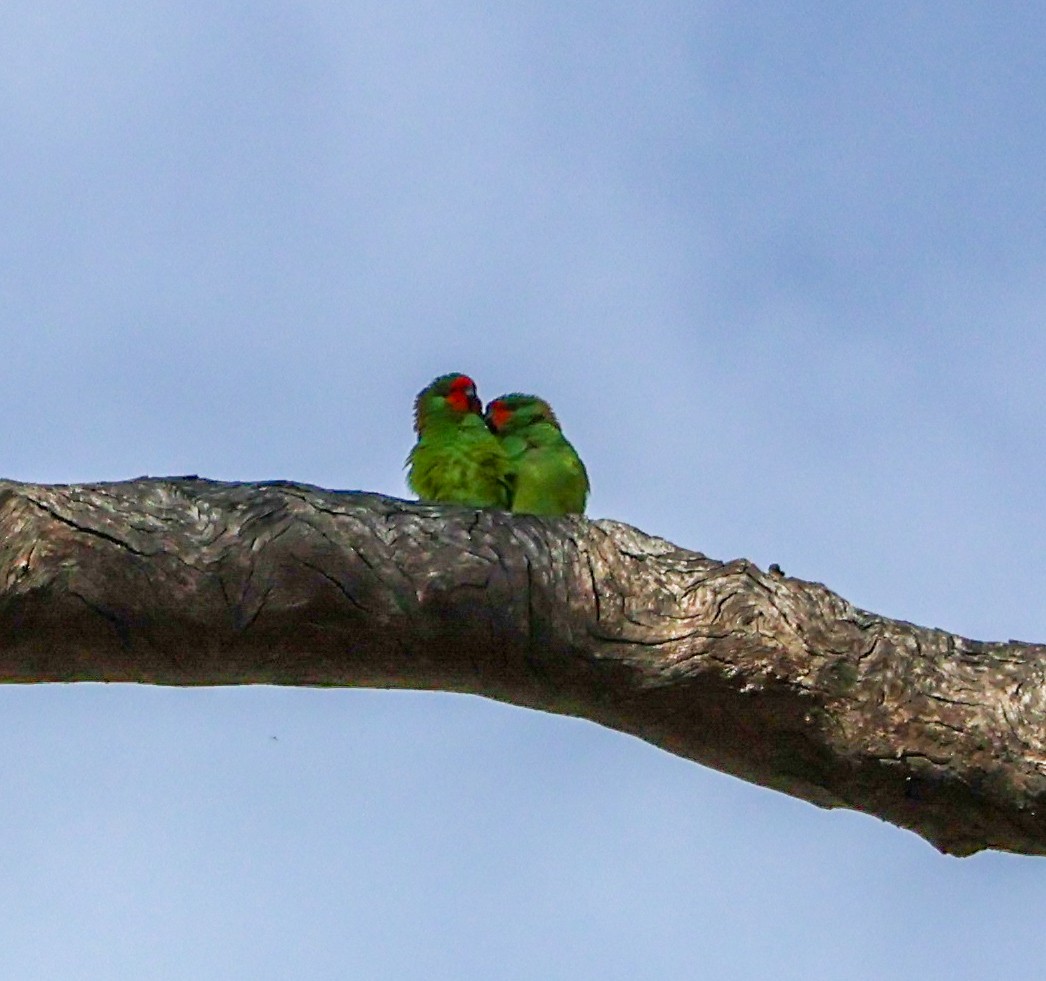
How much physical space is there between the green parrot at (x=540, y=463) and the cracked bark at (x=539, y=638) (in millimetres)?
2220

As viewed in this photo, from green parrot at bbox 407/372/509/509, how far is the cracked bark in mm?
2194

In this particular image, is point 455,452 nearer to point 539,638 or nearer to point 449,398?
point 449,398

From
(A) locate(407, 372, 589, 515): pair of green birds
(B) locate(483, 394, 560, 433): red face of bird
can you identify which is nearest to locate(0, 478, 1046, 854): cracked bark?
(A) locate(407, 372, 589, 515): pair of green birds

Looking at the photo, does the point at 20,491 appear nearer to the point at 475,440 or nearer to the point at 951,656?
the point at 951,656

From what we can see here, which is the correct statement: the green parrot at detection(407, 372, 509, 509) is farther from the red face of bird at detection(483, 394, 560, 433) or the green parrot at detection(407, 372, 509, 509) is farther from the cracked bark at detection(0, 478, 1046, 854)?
the cracked bark at detection(0, 478, 1046, 854)

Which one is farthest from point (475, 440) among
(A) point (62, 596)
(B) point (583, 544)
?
(A) point (62, 596)

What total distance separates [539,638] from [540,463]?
8.38ft

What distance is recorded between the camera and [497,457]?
4984mm

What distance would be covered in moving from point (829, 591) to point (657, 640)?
34cm

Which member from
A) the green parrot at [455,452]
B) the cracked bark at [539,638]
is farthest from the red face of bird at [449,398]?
the cracked bark at [539,638]

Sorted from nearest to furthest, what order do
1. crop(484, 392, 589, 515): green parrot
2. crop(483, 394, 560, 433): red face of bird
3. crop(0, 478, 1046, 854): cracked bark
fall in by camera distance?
crop(0, 478, 1046, 854): cracked bark
crop(484, 392, 589, 515): green parrot
crop(483, 394, 560, 433): red face of bird

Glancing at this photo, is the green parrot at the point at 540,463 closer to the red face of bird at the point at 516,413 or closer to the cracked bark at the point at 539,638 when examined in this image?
the red face of bird at the point at 516,413

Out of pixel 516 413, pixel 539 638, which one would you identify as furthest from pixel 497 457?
pixel 539 638

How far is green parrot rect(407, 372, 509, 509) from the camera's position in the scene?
193 inches
